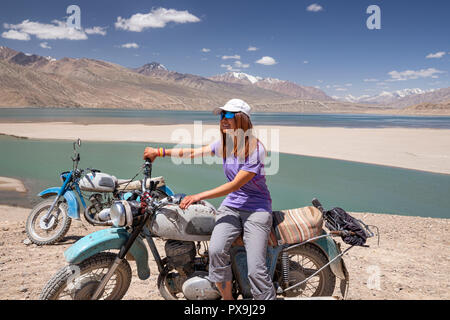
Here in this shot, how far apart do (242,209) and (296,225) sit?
0.62 meters

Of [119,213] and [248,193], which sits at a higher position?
[248,193]

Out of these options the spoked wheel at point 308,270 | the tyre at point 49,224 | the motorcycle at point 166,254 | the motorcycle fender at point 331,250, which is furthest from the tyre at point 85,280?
the tyre at point 49,224

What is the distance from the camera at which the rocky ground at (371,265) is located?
4.32 metres

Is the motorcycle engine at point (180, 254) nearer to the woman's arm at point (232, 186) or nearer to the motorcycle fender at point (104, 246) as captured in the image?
the motorcycle fender at point (104, 246)

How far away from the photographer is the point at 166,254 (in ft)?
10.3

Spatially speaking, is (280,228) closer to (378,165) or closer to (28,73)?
(378,165)

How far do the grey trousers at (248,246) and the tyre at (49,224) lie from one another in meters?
3.60

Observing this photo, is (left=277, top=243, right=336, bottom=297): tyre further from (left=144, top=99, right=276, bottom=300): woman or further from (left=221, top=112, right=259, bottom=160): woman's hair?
(left=221, top=112, right=259, bottom=160): woman's hair

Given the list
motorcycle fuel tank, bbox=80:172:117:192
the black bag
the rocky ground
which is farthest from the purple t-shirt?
Answer: motorcycle fuel tank, bbox=80:172:117:192

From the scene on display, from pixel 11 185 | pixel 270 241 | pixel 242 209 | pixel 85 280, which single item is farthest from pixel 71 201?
pixel 11 185

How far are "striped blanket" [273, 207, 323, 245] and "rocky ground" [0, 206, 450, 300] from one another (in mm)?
1644

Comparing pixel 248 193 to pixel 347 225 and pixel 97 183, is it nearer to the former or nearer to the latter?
pixel 347 225
